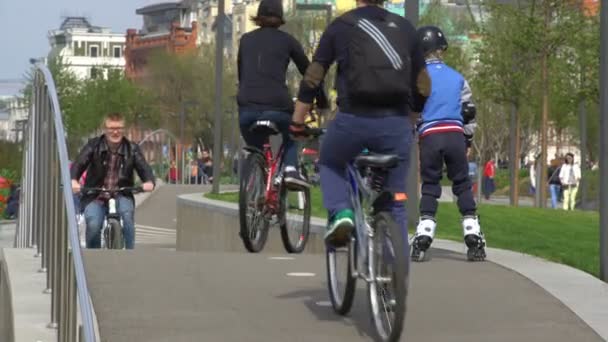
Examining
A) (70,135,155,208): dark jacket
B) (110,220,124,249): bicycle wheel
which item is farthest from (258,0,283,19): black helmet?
(110,220,124,249): bicycle wheel

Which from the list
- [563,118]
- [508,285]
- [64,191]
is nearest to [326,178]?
[64,191]

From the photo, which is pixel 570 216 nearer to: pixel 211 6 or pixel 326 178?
pixel 326 178

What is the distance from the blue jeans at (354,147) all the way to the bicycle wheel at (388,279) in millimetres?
347

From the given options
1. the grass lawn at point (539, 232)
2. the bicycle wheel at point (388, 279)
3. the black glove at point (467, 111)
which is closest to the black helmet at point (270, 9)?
the black glove at point (467, 111)

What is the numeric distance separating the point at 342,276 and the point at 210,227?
13.0 metres

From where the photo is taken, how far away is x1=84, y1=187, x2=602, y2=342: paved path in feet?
26.9

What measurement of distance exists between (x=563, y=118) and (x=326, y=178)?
63.4 metres

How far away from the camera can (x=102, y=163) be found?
46.5 feet

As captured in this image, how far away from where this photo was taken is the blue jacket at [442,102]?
11.5m

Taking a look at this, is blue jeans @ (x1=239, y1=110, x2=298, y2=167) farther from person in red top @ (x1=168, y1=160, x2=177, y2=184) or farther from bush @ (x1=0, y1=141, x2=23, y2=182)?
person in red top @ (x1=168, y1=160, x2=177, y2=184)

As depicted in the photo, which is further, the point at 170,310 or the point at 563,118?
the point at 563,118

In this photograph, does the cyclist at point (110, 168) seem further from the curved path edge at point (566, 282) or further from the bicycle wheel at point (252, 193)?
the curved path edge at point (566, 282)

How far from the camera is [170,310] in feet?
29.2

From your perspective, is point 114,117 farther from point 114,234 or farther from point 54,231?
point 54,231
